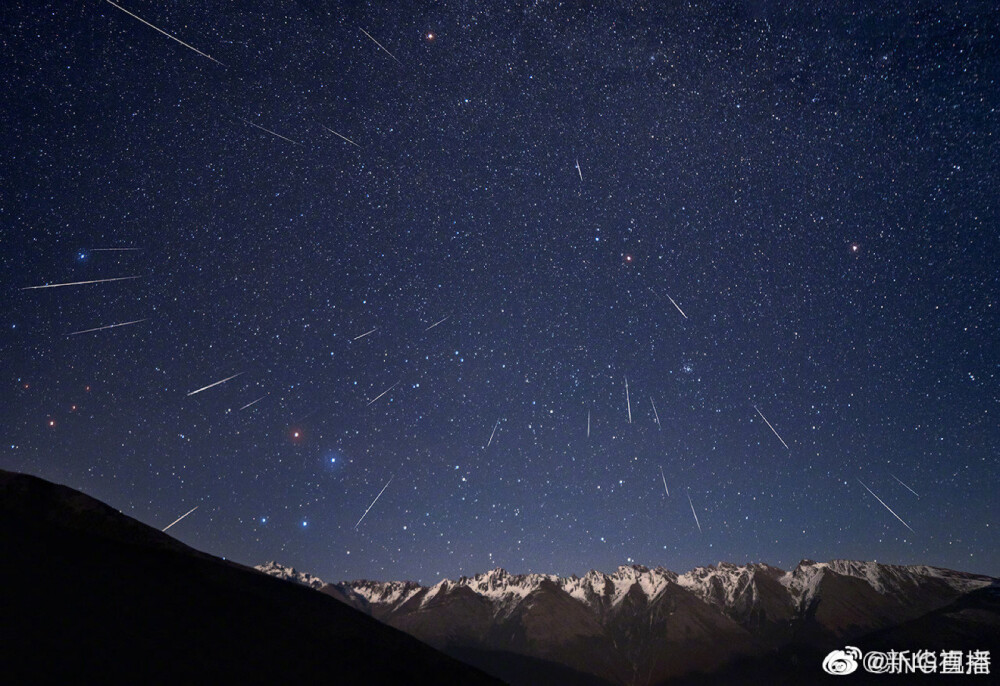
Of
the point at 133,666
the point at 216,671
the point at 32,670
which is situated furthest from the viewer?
the point at 216,671

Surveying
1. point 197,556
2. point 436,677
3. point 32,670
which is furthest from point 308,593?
point 32,670

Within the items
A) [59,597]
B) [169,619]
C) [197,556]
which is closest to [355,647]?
[169,619]

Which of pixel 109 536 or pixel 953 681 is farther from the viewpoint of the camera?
pixel 953 681

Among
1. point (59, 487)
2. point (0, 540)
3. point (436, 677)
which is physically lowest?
point (436, 677)

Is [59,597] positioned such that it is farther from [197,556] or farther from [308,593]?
[308,593]

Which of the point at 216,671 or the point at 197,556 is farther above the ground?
the point at 197,556

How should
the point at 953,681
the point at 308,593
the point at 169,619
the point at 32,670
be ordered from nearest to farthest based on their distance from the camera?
the point at 32,670, the point at 169,619, the point at 308,593, the point at 953,681

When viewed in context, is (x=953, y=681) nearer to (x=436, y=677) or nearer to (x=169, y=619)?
(x=436, y=677)
